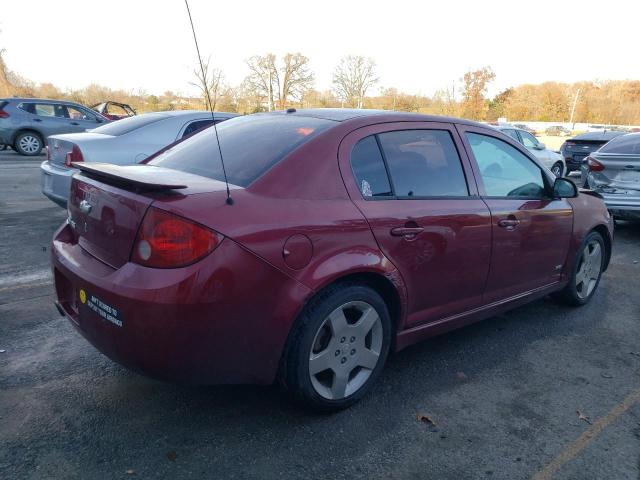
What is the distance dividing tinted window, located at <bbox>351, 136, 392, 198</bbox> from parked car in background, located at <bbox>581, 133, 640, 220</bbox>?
18.3ft

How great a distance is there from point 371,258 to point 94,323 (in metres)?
1.40

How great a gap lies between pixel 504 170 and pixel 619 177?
4710mm

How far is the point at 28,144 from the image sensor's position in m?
14.8

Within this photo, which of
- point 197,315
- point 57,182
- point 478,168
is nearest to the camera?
point 197,315

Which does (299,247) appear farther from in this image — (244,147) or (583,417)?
(583,417)

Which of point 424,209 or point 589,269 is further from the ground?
point 424,209


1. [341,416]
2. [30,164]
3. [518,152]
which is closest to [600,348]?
[518,152]

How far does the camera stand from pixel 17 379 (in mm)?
2969

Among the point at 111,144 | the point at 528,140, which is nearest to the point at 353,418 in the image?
the point at 111,144

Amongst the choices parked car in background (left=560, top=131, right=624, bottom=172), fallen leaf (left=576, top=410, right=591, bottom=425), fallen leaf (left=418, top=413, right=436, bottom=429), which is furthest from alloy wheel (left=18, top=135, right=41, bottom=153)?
parked car in background (left=560, top=131, right=624, bottom=172)

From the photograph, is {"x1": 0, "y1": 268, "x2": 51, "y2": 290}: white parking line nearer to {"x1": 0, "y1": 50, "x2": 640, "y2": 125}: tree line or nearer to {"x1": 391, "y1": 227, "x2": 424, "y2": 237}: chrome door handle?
{"x1": 391, "y1": 227, "x2": 424, "y2": 237}: chrome door handle

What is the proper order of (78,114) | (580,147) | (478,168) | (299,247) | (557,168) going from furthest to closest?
(580,147), (78,114), (557,168), (478,168), (299,247)

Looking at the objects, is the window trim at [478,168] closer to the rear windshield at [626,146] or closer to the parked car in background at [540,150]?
the rear windshield at [626,146]

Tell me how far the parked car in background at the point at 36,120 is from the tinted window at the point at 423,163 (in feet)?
45.6
